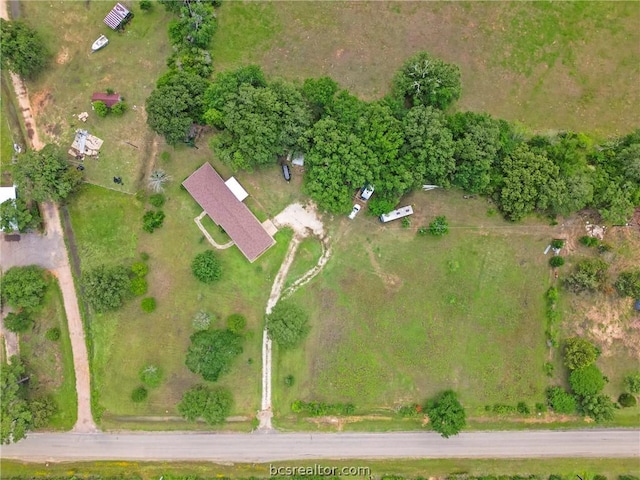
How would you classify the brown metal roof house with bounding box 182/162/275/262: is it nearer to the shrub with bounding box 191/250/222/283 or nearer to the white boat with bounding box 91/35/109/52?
the shrub with bounding box 191/250/222/283

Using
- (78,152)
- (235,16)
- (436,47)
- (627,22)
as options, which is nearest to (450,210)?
(436,47)

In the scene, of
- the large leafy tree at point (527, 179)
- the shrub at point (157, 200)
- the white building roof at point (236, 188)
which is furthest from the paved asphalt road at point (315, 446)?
the white building roof at point (236, 188)

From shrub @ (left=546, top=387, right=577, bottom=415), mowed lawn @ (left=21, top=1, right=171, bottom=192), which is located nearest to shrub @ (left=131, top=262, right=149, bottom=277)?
mowed lawn @ (left=21, top=1, right=171, bottom=192)

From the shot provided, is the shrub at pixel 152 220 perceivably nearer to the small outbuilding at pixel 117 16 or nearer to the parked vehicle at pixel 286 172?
the parked vehicle at pixel 286 172

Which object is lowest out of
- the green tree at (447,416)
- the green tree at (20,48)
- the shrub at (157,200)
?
the green tree at (447,416)

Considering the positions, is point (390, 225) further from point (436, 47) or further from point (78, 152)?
point (78, 152)

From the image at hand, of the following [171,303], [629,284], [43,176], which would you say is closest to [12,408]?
[171,303]

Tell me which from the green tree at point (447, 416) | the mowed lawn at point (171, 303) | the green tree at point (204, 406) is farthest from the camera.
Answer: the mowed lawn at point (171, 303)
